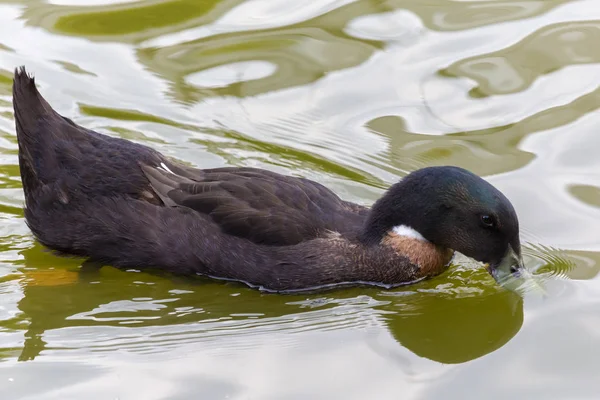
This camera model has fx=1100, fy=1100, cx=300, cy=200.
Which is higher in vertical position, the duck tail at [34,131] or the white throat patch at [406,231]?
the duck tail at [34,131]

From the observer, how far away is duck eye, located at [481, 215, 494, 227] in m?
7.02

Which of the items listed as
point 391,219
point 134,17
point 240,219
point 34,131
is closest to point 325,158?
point 391,219

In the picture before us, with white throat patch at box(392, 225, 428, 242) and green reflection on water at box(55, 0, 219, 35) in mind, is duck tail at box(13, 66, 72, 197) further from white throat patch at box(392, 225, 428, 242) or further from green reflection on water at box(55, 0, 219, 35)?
green reflection on water at box(55, 0, 219, 35)

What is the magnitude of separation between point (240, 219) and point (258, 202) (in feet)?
0.54

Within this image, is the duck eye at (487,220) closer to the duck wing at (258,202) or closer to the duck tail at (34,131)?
the duck wing at (258,202)

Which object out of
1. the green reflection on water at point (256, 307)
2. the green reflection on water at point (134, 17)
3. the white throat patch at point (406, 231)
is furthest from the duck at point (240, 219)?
the green reflection on water at point (134, 17)

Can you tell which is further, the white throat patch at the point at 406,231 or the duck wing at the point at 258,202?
the white throat patch at the point at 406,231

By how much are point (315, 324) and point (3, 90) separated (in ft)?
14.0

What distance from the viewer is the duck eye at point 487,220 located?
23.0 ft

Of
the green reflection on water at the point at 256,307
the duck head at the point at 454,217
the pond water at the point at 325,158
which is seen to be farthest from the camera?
the duck head at the point at 454,217

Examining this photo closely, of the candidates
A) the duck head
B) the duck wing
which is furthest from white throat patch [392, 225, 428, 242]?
the duck wing

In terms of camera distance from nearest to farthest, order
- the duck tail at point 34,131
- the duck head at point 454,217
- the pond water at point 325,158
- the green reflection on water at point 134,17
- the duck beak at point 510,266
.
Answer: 1. the pond water at point 325,158
2. the duck head at point 454,217
3. the duck beak at point 510,266
4. the duck tail at point 34,131
5. the green reflection on water at point 134,17

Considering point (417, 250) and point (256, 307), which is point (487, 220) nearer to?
point (417, 250)

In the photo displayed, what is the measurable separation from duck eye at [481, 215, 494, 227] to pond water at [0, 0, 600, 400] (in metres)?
0.48
